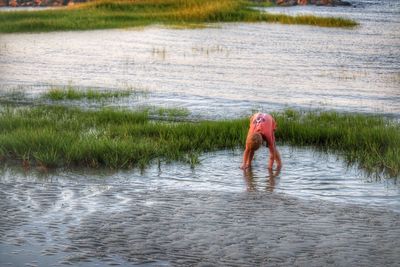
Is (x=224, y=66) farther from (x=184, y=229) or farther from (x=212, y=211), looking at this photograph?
(x=184, y=229)

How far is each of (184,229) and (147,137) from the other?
434 cm

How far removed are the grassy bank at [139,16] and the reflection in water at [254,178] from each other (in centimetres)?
2734

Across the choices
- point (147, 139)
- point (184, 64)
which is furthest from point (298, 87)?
point (147, 139)

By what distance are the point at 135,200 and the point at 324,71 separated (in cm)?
1625

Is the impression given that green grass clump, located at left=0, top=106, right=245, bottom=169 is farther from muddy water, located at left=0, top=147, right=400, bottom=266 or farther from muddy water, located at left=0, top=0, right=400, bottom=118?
muddy water, located at left=0, top=0, right=400, bottom=118

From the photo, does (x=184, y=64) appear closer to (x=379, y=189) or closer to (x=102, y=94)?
(x=102, y=94)

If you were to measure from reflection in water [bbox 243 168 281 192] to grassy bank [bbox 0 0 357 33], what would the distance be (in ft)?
89.7

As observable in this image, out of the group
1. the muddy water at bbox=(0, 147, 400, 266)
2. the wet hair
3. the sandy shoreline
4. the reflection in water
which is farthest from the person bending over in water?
the sandy shoreline

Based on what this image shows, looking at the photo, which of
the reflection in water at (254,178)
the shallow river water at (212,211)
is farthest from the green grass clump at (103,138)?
the reflection in water at (254,178)

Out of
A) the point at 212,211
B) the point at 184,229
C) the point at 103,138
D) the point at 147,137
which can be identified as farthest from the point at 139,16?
the point at 184,229

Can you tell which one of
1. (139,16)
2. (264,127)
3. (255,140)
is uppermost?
(139,16)

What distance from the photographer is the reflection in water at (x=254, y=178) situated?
935 cm

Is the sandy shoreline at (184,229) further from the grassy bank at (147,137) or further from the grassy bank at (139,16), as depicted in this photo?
the grassy bank at (139,16)

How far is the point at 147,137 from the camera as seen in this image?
11.9 metres
